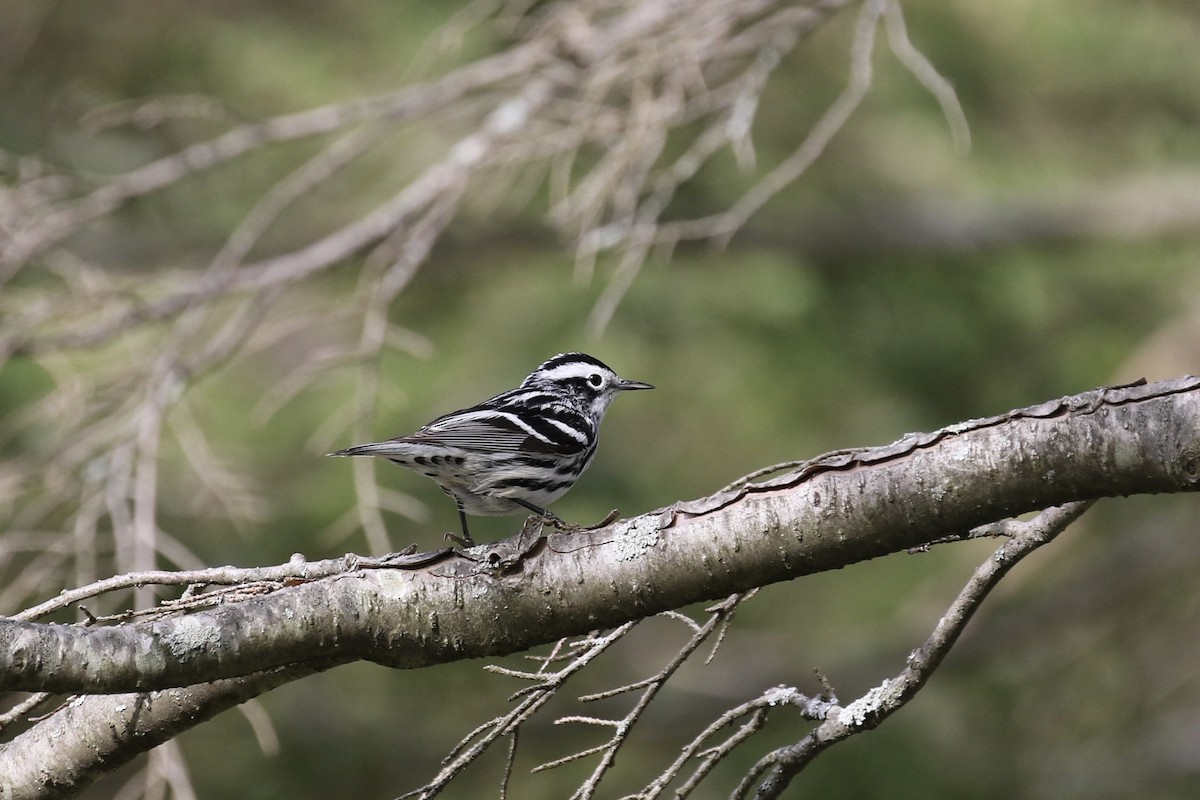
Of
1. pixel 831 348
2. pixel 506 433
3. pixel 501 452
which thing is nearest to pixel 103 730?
pixel 501 452

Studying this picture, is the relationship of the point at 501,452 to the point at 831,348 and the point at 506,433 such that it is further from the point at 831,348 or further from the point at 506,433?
the point at 831,348

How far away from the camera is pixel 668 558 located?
2660mm

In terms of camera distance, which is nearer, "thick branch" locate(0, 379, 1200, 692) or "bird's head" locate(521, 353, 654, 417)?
"thick branch" locate(0, 379, 1200, 692)

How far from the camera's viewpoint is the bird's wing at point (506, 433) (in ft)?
14.3

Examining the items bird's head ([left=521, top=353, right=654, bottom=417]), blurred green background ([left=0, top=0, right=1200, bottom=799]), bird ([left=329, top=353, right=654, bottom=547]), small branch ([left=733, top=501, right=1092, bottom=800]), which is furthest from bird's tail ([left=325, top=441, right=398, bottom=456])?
blurred green background ([left=0, top=0, right=1200, bottom=799])

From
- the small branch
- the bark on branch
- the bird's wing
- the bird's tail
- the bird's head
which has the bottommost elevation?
the small branch

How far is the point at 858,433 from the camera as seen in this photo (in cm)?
853

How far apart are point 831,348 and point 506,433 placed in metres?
3.92

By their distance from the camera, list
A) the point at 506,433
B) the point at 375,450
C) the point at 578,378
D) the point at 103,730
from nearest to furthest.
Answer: the point at 103,730 → the point at 375,450 → the point at 506,433 → the point at 578,378

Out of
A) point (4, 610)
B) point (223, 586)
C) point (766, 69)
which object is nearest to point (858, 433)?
point (766, 69)

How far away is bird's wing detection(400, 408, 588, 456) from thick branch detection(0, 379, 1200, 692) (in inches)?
60.7

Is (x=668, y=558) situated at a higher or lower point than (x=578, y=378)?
lower

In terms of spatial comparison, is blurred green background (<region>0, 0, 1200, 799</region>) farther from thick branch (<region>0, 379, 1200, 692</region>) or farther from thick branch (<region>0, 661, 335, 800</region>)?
thick branch (<region>0, 379, 1200, 692</region>)

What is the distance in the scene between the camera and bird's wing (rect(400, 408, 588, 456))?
14.3ft
